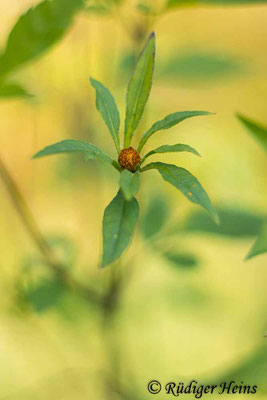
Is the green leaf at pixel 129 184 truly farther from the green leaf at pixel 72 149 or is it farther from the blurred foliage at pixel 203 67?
the blurred foliage at pixel 203 67

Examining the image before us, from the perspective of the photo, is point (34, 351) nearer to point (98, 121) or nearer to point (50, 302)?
point (50, 302)

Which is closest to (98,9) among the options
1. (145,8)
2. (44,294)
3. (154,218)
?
(145,8)

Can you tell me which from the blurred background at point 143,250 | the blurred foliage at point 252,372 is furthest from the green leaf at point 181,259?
the blurred foliage at point 252,372

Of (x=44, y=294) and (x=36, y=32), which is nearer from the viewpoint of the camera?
(x=36, y=32)

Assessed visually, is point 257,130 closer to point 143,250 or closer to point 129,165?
point 129,165

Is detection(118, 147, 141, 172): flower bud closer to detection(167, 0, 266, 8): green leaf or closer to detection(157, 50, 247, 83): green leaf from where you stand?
detection(167, 0, 266, 8): green leaf

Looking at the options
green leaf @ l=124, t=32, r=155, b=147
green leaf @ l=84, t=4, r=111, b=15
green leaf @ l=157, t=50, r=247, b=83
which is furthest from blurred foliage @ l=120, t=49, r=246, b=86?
green leaf @ l=124, t=32, r=155, b=147
